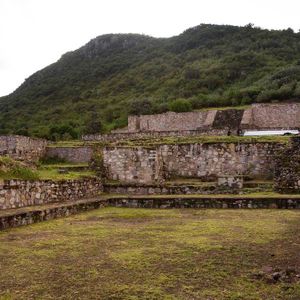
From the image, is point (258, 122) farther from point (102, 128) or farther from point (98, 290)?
point (98, 290)

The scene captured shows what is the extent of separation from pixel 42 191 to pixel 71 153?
53.5ft

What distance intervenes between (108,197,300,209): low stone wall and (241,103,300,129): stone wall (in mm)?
30819

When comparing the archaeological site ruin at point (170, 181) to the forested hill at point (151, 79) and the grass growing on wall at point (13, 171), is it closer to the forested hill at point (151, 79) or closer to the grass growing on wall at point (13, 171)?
the grass growing on wall at point (13, 171)

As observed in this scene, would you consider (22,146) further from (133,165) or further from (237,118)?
(237,118)

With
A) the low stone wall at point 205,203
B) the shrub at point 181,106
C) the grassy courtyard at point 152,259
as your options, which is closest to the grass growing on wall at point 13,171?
the grassy courtyard at point 152,259

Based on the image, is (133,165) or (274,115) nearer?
(133,165)

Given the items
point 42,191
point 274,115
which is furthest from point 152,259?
point 274,115

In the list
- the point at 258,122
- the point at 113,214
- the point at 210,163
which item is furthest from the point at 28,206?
the point at 258,122

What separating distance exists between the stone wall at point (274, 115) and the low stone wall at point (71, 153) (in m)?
19.8

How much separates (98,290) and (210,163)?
574 inches

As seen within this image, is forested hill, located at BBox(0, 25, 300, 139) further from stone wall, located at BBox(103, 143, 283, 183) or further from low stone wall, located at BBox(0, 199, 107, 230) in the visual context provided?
low stone wall, located at BBox(0, 199, 107, 230)

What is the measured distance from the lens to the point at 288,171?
16.3 meters

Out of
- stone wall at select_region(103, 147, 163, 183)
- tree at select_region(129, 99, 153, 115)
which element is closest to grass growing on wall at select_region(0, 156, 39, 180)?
stone wall at select_region(103, 147, 163, 183)

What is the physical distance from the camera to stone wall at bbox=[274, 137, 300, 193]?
52.7 feet
